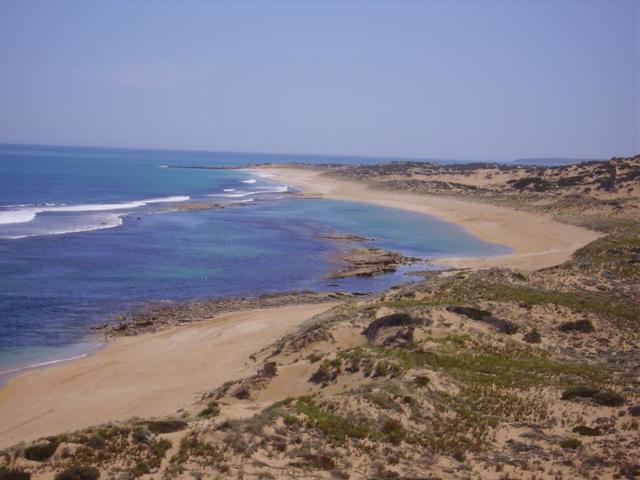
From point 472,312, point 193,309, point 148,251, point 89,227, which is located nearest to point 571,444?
point 472,312

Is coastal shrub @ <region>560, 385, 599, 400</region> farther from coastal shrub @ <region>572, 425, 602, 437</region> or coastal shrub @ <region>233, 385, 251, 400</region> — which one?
coastal shrub @ <region>233, 385, 251, 400</region>

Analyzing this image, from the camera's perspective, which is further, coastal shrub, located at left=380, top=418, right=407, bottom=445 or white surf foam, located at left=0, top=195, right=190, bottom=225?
white surf foam, located at left=0, top=195, right=190, bottom=225

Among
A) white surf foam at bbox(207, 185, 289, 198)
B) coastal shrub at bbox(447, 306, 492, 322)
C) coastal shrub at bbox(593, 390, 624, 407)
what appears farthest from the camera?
white surf foam at bbox(207, 185, 289, 198)

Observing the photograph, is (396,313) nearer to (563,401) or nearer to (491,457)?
(563,401)

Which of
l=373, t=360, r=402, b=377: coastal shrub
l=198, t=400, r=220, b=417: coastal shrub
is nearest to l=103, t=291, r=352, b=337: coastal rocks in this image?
l=198, t=400, r=220, b=417: coastal shrub

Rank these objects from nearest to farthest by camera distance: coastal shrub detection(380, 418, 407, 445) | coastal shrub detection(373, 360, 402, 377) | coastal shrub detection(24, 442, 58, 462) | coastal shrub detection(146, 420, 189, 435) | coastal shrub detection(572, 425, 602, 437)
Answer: coastal shrub detection(24, 442, 58, 462) < coastal shrub detection(380, 418, 407, 445) < coastal shrub detection(146, 420, 189, 435) < coastal shrub detection(572, 425, 602, 437) < coastal shrub detection(373, 360, 402, 377)

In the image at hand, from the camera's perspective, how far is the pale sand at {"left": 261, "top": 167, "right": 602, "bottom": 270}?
1575 inches

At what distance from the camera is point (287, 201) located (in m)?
84.4

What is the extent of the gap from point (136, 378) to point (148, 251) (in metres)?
24.8

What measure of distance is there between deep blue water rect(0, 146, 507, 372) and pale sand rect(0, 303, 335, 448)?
224cm

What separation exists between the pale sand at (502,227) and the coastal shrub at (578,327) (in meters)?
15.2

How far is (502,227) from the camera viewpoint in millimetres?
57031

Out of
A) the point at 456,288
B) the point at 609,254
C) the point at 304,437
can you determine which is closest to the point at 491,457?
the point at 304,437

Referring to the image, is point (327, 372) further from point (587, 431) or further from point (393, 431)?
point (587, 431)
